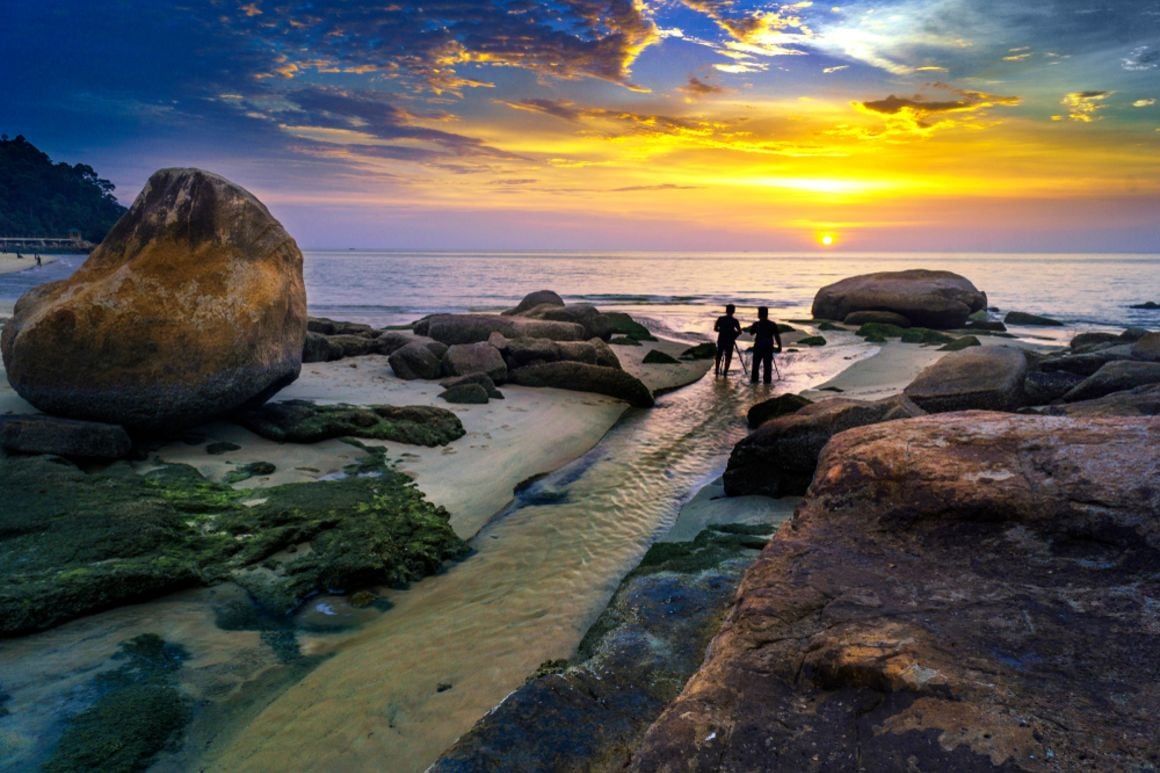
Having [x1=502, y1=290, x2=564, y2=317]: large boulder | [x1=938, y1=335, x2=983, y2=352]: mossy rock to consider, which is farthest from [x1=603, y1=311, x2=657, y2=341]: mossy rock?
[x1=938, y1=335, x2=983, y2=352]: mossy rock

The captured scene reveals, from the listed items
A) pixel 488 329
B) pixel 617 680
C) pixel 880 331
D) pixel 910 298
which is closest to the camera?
pixel 617 680

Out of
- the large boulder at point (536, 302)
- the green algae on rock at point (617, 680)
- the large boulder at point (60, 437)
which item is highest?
the large boulder at point (536, 302)

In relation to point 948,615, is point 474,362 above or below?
below

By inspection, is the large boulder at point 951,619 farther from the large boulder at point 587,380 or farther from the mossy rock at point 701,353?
the mossy rock at point 701,353

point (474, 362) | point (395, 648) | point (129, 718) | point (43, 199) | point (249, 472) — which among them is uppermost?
point (43, 199)

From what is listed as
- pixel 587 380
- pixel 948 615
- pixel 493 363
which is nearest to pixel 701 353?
pixel 587 380

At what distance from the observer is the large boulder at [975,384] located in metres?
10.4

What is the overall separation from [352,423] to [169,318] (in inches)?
103

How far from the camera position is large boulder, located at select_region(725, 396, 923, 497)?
26.7 ft

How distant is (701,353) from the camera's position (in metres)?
21.0

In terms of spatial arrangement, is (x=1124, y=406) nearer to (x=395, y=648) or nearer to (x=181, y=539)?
(x=395, y=648)

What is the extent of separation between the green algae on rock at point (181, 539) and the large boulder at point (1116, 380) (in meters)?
10.2

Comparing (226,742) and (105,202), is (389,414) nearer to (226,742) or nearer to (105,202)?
(226,742)

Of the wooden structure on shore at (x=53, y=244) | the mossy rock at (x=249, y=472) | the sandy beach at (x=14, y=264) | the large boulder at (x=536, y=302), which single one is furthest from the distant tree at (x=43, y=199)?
the mossy rock at (x=249, y=472)
